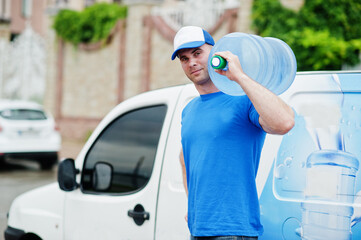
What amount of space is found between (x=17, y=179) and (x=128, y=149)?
6628 mm

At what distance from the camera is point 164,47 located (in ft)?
47.0

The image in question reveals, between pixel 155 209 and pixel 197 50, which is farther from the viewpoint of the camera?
pixel 155 209

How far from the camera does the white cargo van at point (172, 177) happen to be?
7.14ft

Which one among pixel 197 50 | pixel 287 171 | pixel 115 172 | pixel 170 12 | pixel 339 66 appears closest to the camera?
pixel 197 50

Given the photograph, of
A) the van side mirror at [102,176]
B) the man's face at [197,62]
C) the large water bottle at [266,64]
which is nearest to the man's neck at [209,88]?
the man's face at [197,62]

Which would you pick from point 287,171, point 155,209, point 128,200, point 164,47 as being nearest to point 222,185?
point 287,171

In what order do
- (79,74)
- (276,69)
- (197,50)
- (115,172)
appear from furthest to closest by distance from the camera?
(79,74), (115,172), (197,50), (276,69)

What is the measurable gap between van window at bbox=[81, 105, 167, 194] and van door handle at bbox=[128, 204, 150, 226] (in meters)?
0.20

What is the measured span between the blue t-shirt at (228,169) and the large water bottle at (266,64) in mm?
96

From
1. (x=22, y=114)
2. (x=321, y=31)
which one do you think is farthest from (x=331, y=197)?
(x=22, y=114)

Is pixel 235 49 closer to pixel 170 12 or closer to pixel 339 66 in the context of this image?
pixel 339 66

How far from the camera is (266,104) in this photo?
177 cm

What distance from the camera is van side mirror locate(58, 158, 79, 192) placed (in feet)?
10.4

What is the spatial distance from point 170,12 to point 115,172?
37.9ft
